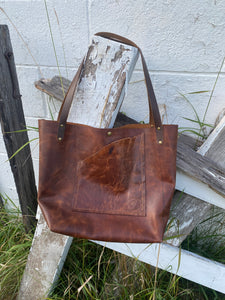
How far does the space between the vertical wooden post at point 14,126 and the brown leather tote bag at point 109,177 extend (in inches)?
15.1

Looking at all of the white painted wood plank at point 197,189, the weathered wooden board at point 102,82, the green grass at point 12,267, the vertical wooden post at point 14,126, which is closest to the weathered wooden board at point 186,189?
the white painted wood plank at point 197,189

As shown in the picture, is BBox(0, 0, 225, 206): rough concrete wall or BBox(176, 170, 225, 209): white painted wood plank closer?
BBox(176, 170, 225, 209): white painted wood plank

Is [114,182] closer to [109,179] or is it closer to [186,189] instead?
[109,179]

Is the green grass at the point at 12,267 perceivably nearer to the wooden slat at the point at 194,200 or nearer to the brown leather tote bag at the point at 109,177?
the brown leather tote bag at the point at 109,177

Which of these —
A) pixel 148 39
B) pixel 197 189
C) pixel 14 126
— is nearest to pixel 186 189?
pixel 197 189

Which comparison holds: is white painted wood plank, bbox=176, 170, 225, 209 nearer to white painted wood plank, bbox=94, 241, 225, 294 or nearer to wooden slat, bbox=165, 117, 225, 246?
wooden slat, bbox=165, 117, 225, 246

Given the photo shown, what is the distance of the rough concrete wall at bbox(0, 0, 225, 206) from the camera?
1.01 metres

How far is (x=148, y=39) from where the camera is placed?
1076 mm

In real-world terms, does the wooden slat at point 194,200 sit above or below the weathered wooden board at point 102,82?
below

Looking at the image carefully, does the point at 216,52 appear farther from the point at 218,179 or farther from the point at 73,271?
the point at 73,271

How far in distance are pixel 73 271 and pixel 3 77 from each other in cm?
101

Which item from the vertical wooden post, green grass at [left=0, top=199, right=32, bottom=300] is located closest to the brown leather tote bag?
the vertical wooden post

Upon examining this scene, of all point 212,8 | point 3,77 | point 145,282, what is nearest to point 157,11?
point 212,8

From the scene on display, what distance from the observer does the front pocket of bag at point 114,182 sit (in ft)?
2.52
